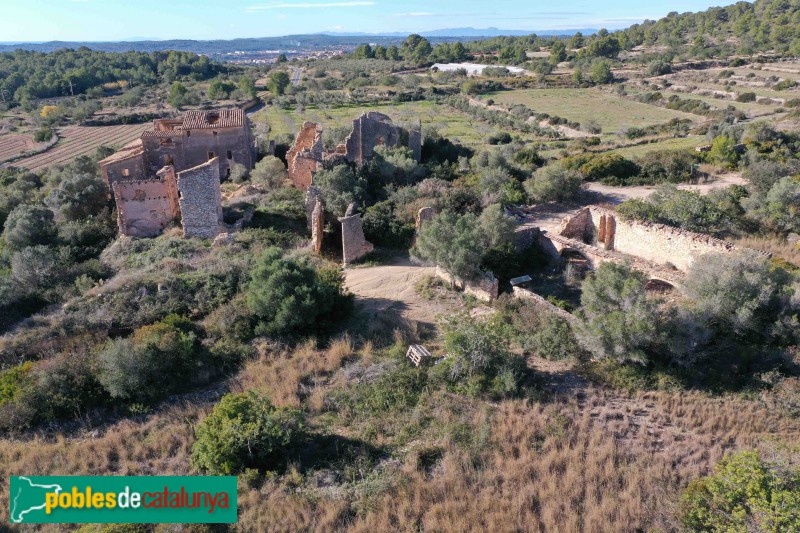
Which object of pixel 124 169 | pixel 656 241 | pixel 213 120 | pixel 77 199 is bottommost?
pixel 656 241

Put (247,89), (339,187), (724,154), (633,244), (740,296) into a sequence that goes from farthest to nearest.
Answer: (247,89)
(724,154)
(339,187)
(633,244)
(740,296)

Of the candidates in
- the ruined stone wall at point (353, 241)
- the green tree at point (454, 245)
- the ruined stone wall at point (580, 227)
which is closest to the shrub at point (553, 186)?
the ruined stone wall at point (580, 227)

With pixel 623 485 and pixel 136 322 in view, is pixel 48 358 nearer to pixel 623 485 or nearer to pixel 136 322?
pixel 136 322

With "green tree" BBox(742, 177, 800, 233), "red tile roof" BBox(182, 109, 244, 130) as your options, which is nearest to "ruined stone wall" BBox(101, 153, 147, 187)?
"red tile roof" BBox(182, 109, 244, 130)

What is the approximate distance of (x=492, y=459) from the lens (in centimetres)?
905

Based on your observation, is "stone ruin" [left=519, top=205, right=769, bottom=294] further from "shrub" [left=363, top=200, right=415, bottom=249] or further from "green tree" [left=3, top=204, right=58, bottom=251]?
"green tree" [left=3, top=204, right=58, bottom=251]

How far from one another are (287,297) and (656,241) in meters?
11.9

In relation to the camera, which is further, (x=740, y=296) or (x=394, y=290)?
(x=394, y=290)

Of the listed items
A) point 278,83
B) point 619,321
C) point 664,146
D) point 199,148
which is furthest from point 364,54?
point 619,321

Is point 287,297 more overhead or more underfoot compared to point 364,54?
more underfoot

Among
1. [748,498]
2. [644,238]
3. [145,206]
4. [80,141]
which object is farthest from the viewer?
[80,141]

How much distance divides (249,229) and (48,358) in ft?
27.9

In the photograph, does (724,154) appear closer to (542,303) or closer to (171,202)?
(542,303)

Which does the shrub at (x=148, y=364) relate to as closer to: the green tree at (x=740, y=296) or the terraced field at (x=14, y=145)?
the green tree at (x=740, y=296)
